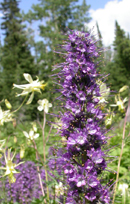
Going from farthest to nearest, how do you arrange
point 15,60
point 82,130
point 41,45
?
point 41,45
point 15,60
point 82,130

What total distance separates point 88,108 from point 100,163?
504mm

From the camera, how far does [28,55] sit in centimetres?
2819

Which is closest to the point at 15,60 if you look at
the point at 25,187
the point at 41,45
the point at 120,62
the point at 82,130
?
the point at 41,45

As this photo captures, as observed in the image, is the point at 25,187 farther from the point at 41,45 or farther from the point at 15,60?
the point at 41,45

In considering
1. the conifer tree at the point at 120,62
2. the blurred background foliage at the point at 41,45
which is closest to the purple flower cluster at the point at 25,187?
the blurred background foliage at the point at 41,45

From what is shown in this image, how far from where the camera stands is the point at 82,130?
1.93m

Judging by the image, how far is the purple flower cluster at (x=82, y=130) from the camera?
1897 millimetres

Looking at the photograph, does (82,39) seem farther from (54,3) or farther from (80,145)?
(54,3)

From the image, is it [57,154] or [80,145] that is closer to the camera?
[80,145]

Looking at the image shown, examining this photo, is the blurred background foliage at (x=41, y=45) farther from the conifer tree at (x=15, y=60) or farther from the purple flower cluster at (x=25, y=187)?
the purple flower cluster at (x=25, y=187)

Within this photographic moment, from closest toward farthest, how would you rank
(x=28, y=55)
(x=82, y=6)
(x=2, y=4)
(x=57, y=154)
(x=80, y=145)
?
(x=80, y=145) < (x=57, y=154) < (x=28, y=55) < (x=82, y=6) < (x=2, y=4)

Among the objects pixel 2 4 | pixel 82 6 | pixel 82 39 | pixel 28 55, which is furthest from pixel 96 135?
pixel 2 4

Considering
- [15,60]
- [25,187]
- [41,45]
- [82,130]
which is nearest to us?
[82,130]

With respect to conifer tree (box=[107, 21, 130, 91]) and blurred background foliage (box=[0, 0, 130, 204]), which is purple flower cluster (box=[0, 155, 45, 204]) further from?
conifer tree (box=[107, 21, 130, 91])
